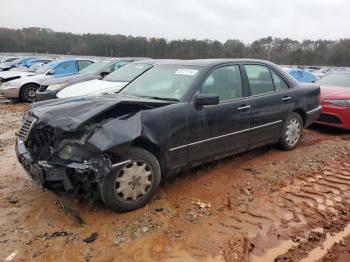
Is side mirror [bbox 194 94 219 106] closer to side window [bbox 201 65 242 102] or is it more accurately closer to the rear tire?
side window [bbox 201 65 242 102]

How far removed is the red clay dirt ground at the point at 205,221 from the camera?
319 centimetres

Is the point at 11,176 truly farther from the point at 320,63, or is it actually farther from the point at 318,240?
the point at 320,63

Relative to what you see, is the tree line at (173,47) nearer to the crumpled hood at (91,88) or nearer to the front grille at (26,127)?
the crumpled hood at (91,88)

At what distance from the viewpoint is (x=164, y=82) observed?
4.80m

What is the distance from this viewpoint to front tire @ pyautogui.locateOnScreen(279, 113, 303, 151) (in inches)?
234

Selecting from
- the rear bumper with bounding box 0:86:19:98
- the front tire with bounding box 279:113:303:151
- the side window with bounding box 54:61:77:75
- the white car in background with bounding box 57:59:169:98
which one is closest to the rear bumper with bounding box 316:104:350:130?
the front tire with bounding box 279:113:303:151

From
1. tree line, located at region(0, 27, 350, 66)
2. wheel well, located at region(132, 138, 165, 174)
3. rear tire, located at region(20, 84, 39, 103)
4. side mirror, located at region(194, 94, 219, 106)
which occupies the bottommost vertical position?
rear tire, located at region(20, 84, 39, 103)

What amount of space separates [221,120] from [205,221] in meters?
1.46

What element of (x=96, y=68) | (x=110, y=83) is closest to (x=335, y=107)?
(x=110, y=83)

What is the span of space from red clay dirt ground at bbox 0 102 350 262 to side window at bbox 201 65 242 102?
1.13 metres

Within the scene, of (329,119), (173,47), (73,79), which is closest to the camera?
A: (329,119)

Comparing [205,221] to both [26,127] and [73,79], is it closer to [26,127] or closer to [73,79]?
[26,127]

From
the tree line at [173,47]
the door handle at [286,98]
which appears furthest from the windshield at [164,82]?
the tree line at [173,47]

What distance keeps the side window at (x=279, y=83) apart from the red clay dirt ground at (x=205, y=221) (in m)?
1.33
